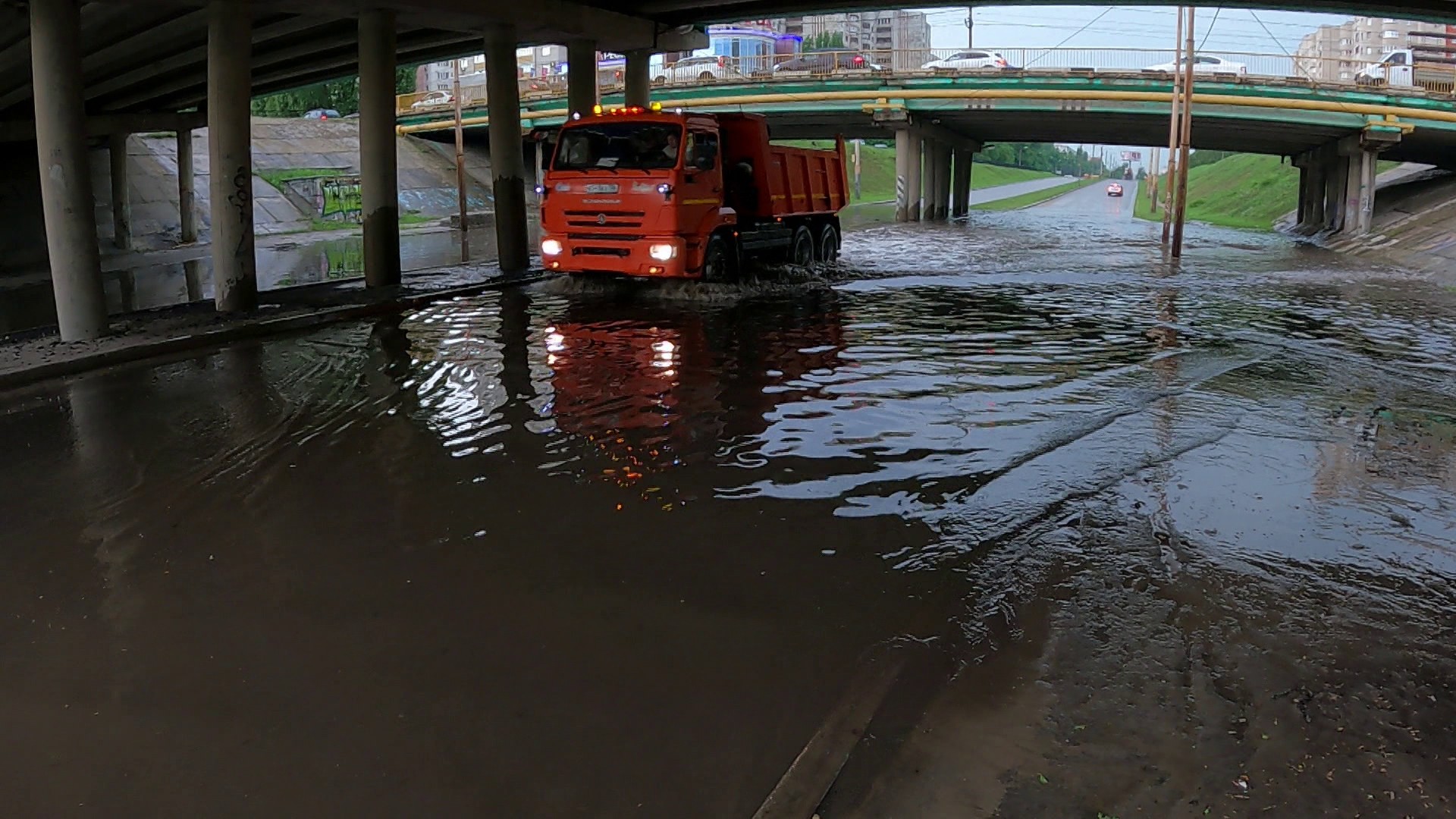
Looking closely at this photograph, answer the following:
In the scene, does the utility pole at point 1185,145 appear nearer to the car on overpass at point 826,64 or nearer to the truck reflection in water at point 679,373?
the truck reflection in water at point 679,373

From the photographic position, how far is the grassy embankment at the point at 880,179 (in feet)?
188

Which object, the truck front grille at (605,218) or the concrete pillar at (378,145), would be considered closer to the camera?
the truck front grille at (605,218)

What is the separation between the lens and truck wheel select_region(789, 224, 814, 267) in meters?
20.9

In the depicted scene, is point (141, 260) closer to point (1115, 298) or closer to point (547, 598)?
point (1115, 298)

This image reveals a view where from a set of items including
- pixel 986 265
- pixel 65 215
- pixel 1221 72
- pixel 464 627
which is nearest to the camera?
pixel 464 627

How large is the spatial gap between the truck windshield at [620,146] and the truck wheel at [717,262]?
1.58m

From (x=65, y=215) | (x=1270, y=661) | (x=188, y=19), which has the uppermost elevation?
(x=188, y=19)

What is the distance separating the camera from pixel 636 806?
11.9 ft

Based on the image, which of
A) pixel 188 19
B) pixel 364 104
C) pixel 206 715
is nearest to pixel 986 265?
pixel 364 104

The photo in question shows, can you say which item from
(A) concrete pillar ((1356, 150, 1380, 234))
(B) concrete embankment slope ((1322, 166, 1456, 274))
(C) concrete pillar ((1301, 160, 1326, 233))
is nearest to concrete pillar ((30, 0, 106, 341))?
(B) concrete embankment slope ((1322, 166, 1456, 274))

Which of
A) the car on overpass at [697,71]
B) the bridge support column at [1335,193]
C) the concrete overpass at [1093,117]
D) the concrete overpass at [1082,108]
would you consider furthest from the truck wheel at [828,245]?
the car on overpass at [697,71]

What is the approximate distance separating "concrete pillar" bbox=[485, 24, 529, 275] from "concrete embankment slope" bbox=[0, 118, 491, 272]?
35.0ft

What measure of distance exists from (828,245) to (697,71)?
1142 inches

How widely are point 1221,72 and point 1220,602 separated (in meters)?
39.2
